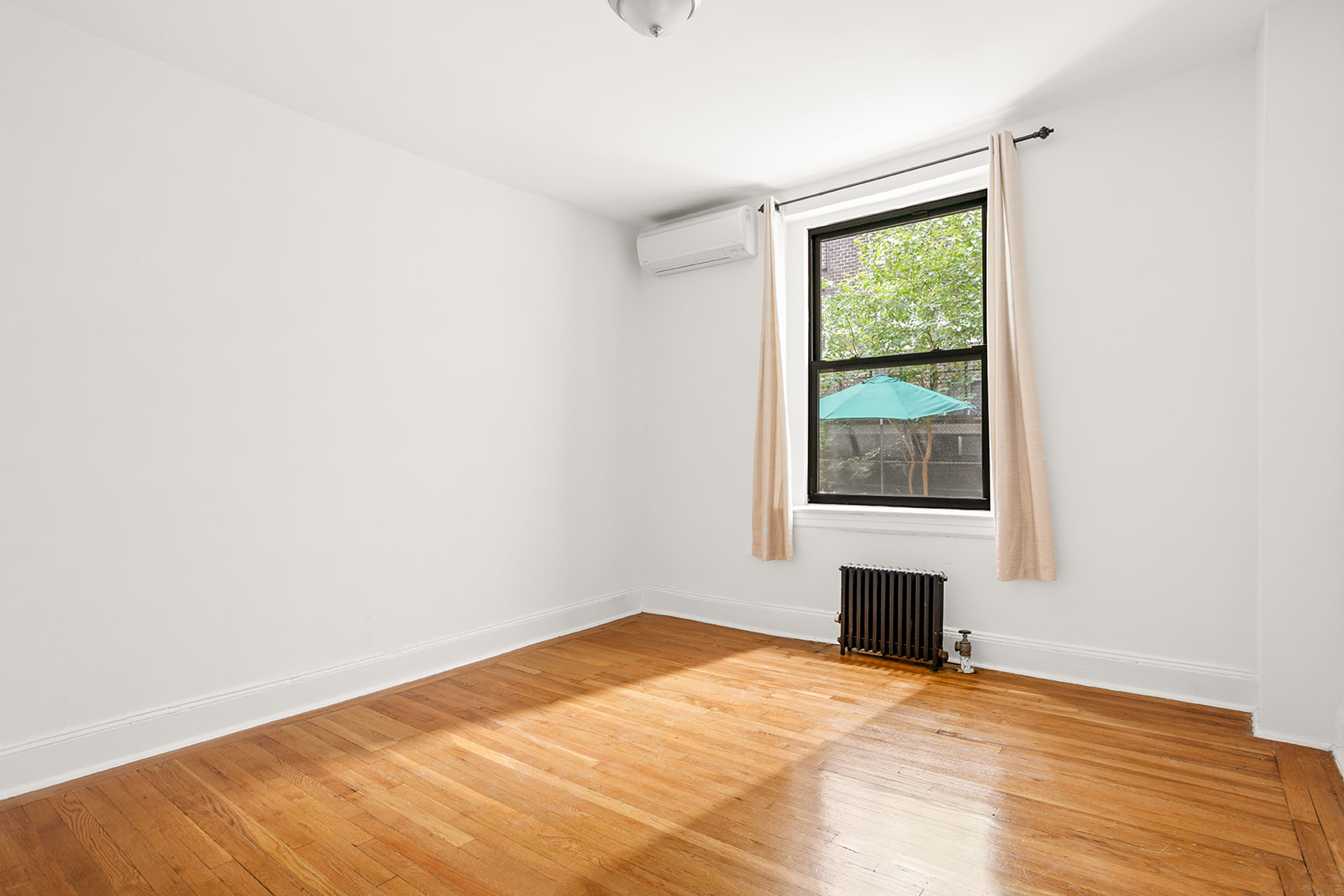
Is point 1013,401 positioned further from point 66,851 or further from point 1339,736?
point 66,851

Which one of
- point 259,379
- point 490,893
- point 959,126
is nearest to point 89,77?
point 259,379

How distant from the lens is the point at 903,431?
4.29 meters

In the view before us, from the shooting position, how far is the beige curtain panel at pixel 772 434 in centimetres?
452

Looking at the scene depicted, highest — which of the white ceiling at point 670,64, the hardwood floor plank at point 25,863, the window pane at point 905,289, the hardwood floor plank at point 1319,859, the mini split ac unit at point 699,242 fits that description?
the white ceiling at point 670,64

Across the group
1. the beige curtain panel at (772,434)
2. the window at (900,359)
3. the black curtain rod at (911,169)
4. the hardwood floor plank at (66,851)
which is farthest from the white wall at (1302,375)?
the hardwood floor plank at (66,851)

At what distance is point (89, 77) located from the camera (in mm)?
2797

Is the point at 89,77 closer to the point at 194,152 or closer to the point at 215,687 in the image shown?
the point at 194,152

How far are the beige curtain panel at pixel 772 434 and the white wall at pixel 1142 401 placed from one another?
2.62ft

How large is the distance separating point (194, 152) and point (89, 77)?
16.0 inches

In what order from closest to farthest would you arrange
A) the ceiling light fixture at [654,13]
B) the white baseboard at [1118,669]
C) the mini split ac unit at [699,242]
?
the ceiling light fixture at [654,13], the white baseboard at [1118,669], the mini split ac unit at [699,242]

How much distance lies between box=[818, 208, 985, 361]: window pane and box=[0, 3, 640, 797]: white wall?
1979 mm

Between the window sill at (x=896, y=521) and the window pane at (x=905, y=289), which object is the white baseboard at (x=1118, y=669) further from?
the window pane at (x=905, y=289)

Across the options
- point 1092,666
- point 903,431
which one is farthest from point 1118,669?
point 903,431

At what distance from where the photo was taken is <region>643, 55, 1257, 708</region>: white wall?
10.4 feet
